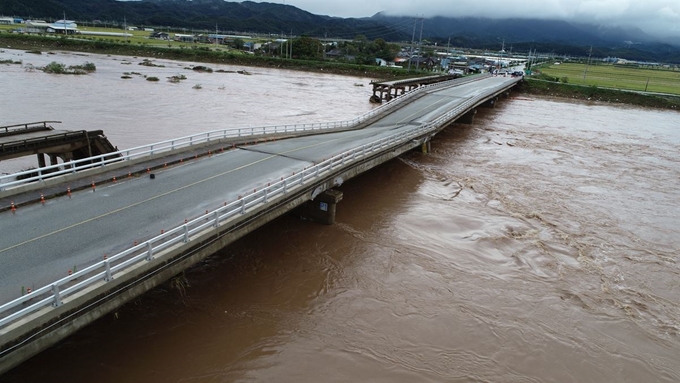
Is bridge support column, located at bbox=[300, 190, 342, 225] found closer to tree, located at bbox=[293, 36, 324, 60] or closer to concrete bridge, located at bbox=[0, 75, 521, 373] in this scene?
concrete bridge, located at bbox=[0, 75, 521, 373]

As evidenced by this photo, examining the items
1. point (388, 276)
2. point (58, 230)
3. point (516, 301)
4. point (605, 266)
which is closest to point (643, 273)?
point (605, 266)

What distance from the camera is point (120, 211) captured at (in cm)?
1418

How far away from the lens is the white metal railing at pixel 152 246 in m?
8.92

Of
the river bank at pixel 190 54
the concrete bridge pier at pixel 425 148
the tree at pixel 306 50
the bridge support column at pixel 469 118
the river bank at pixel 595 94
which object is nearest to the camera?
the concrete bridge pier at pixel 425 148

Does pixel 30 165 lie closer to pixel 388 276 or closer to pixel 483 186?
pixel 388 276

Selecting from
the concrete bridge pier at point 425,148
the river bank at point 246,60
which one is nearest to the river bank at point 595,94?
the river bank at point 246,60

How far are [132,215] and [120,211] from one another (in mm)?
555

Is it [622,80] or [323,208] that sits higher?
[622,80]

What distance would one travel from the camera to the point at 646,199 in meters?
27.6

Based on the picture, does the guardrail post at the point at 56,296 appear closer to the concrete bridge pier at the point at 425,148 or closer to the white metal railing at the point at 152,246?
the white metal railing at the point at 152,246

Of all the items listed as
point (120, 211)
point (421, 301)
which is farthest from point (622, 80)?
point (120, 211)

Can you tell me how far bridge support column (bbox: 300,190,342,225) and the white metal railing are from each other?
1.03 m

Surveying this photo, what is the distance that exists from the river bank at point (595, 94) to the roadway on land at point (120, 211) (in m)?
76.9

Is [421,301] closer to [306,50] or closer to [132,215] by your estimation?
[132,215]
